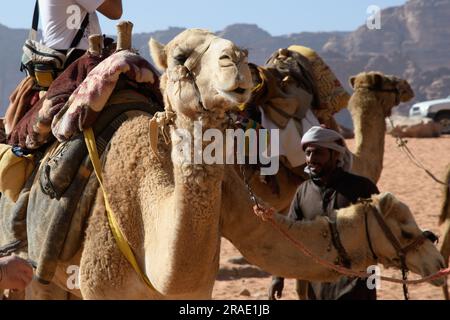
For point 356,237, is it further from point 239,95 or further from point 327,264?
point 239,95

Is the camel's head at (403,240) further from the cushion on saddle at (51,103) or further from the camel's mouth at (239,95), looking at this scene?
the cushion on saddle at (51,103)

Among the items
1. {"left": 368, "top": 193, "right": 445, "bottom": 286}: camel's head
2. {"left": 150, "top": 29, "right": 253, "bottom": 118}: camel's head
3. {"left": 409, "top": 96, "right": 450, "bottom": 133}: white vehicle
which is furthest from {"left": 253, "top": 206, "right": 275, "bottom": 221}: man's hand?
{"left": 409, "top": 96, "right": 450, "bottom": 133}: white vehicle

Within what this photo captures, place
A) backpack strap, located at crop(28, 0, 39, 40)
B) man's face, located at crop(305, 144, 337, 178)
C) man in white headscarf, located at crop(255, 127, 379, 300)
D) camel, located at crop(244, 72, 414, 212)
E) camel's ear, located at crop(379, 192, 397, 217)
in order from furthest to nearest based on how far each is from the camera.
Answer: camel, located at crop(244, 72, 414, 212), backpack strap, located at crop(28, 0, 39, 40), man's face, located at crop(305, 144, 337, 178), man in white headscarf, located at crop(255, 127, 379, 300), camel's ear, located at crop(379, 192, 397, 217)

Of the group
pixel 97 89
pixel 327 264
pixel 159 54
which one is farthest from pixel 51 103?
pixel 327 264

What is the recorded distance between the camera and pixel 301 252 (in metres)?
3.81

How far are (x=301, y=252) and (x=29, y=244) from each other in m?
1.77

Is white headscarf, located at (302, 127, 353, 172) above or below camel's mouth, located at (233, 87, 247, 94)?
below

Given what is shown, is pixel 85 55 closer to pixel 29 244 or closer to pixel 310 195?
pixel 29 244

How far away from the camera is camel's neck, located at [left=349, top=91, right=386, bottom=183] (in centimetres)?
805

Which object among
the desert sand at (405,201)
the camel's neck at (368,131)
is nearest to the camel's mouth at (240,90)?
the camel's neck at (368,131)

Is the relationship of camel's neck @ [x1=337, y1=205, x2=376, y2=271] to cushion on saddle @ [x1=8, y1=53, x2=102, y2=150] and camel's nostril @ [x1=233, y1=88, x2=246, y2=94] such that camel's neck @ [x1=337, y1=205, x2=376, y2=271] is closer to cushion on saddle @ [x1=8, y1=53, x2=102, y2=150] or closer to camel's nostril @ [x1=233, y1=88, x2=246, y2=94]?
camel's nostril @ [x1=233, y1=88, x2=246, y2=94]

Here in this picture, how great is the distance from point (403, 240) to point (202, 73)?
121 cm

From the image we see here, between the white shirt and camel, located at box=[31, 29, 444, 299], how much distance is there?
121 centimetres

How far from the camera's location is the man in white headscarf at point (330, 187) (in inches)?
199
